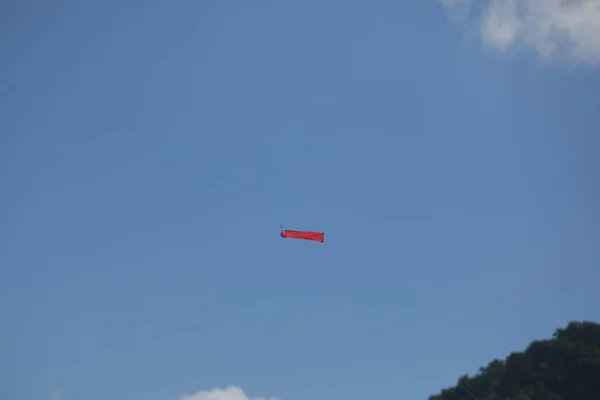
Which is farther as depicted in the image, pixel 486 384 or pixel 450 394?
pixel 450 394

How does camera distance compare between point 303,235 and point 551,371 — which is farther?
point 551,371

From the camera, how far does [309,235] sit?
42156 millimetres

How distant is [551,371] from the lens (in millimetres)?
53125

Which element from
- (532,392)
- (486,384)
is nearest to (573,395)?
(532,392)

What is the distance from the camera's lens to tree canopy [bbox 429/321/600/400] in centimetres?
5150

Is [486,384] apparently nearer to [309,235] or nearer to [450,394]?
[450,394]

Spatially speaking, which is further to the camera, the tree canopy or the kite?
the tree canopy

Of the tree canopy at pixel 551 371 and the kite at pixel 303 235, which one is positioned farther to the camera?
the tree canopy at pixel 551 371

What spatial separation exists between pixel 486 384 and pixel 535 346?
6.39 meters

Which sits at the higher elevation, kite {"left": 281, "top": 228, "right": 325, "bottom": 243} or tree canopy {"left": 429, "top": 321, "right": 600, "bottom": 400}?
kite {"left": 281, "top": 228, "right": 325, "bottom": 243}

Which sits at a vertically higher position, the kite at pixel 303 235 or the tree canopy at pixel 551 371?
the kite at pixel 303 235

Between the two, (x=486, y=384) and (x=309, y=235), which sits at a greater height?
(x=309, y=235)

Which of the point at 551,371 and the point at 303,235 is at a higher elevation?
the point at 303,235

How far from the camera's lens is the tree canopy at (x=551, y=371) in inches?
2028
